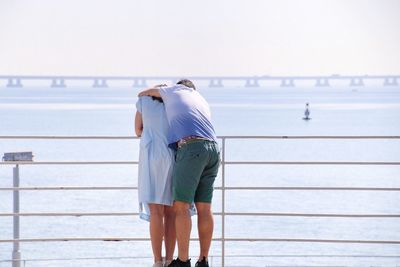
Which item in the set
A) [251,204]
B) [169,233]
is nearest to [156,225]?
[169,233]

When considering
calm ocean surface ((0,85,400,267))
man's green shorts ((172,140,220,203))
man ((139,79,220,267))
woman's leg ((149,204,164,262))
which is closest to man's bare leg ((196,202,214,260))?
man ((139,79,220,267))

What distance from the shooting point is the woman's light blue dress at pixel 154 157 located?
18.9 ft

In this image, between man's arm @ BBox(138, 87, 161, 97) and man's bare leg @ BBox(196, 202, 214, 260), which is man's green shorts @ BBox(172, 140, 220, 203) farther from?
man's arm @ BBox(138, 87, 161, 97)

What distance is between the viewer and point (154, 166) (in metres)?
5.77

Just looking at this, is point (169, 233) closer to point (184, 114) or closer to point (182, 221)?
point (182, 221)

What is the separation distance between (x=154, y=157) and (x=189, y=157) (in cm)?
24

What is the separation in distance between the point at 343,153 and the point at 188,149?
137 ft

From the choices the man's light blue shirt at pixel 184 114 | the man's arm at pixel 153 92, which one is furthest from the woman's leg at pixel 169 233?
the man's arm at pixel 153 92

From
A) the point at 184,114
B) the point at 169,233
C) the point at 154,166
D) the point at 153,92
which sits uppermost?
the point at 153,92

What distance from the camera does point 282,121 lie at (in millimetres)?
80438

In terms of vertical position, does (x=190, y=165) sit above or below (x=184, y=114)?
below

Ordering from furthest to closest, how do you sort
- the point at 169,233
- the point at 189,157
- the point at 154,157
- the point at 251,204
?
the point at 251,204 < the point at 169,233 < the point at 154,157 < the point at 189,157
